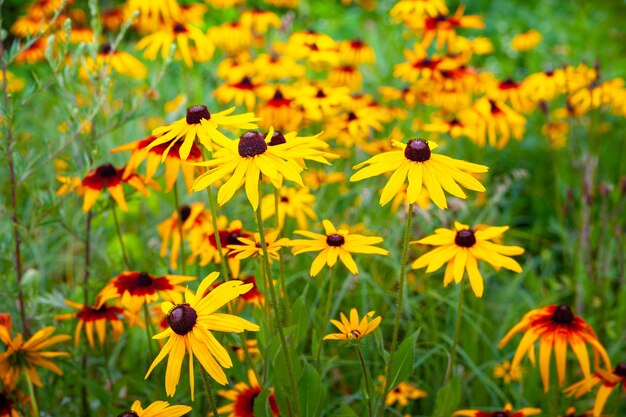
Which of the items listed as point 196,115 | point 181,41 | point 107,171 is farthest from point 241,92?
point 196,115

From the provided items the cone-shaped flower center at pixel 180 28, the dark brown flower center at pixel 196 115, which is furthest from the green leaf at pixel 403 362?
the cone-shaped flower center at pixel 180 28

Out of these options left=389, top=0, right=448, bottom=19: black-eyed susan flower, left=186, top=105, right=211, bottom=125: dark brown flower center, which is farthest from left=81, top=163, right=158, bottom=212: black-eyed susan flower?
left=389, top=0, right=448, bottom=19: black-eyed susan flower

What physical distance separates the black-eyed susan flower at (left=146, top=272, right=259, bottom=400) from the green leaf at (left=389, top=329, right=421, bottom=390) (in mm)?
329

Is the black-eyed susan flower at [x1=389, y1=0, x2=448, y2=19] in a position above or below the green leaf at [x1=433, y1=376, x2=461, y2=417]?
above

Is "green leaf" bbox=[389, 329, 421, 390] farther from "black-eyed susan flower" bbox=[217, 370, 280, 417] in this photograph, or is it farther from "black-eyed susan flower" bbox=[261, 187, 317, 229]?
"black-eyed susan flower" bbox=[261, 187, 317, 229]

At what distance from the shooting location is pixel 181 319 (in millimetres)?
1153

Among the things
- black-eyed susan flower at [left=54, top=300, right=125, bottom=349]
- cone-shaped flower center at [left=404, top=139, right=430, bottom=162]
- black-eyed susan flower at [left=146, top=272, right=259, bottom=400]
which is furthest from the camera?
black-eyed susan flower at [left=54, top=300, right=125, bottom=349]

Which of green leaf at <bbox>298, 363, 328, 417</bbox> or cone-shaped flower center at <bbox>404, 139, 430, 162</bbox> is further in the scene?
green leaf at <bbox>298, 363, 328, 417</bbox>

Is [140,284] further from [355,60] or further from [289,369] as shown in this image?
[355,60]

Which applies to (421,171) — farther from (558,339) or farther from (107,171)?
(107,171)

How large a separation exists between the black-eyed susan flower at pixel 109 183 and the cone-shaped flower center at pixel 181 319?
1.85 feet

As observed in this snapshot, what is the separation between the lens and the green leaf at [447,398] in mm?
1508

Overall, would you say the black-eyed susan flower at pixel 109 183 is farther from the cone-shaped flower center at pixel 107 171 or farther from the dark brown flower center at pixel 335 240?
the dark brown flower center at pixel 335 240

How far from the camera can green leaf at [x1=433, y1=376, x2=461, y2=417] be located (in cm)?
151
